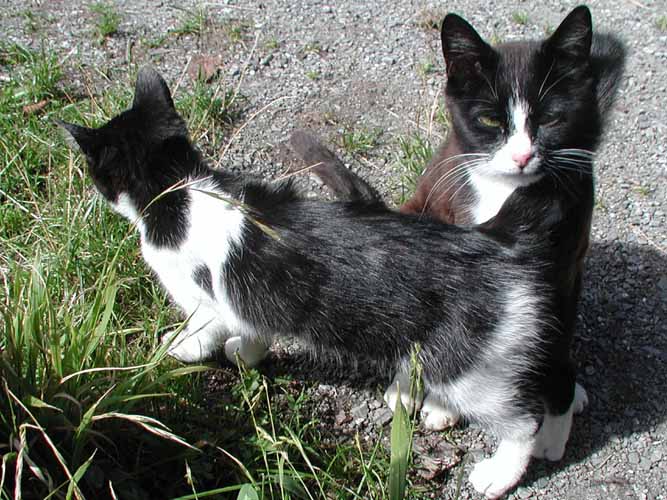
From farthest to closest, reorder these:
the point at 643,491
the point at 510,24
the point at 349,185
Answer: the point at 510,24, the point at 349,185, the point at 643,491

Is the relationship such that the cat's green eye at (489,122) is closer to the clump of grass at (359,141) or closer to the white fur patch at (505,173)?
the white fur patch at (505,173)

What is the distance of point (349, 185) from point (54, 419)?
166 cm

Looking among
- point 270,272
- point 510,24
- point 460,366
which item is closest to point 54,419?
point 270,272

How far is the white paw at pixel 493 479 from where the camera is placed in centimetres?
257

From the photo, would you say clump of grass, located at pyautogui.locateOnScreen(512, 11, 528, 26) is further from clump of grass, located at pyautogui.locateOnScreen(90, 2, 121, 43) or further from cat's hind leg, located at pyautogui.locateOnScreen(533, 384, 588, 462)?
cat's hind leg, located at pyautogui.locateOnScreen(533, 384, 588, 462)

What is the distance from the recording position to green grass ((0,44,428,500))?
6.93 ft

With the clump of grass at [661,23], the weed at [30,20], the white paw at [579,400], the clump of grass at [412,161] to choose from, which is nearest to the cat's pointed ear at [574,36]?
the clump of grass at [412,161]

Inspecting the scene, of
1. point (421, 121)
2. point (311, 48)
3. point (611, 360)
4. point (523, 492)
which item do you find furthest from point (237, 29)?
point (523, 492)

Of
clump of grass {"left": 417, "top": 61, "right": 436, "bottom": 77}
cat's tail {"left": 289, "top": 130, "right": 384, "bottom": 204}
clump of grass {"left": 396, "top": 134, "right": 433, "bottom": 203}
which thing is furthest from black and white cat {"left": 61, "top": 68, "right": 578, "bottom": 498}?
clump of grass {"left": 417, "top": 61, "right": 436, "bottom": 77}

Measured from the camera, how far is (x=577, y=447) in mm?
2791

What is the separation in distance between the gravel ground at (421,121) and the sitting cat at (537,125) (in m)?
0.32

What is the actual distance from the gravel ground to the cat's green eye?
3.45ft

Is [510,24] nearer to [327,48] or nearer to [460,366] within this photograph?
[327,48]

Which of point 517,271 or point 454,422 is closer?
point 517,271
